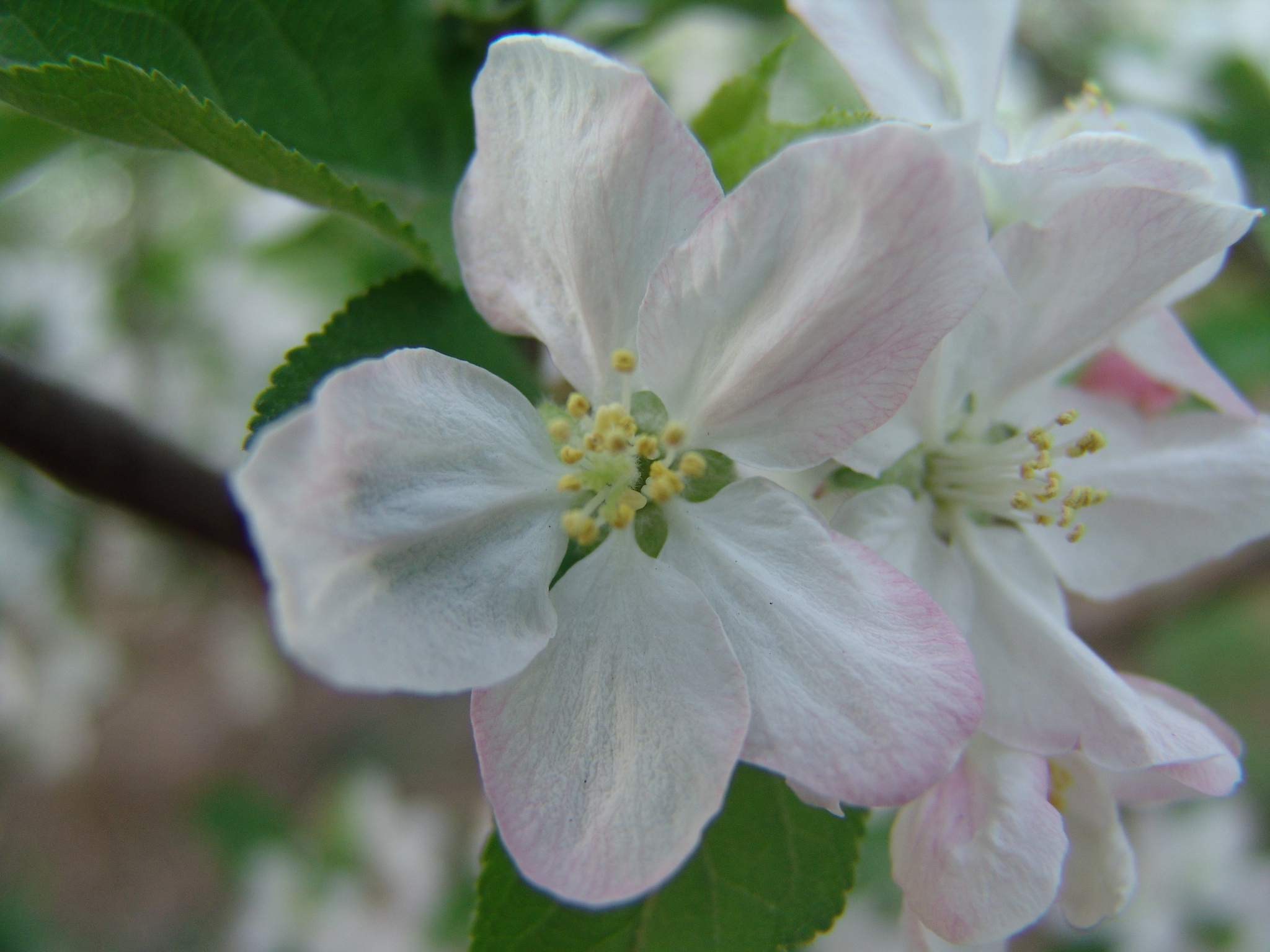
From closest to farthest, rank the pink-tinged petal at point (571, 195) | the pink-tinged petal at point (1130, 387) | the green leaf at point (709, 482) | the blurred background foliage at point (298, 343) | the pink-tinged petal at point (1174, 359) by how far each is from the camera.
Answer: the pink-tinged petal at point (571, 195)
the green leaf at point (709, 482)
the pink-tinged petal at point (1174, 359)
the pink-tinged petal at point (1130, 387)
the blurred background foliage at point (298, 343)

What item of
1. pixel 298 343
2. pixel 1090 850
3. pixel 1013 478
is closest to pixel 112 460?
pixel 1013 478

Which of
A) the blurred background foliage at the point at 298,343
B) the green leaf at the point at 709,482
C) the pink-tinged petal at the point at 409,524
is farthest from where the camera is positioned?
the blurred background foliage at the point at 298,343

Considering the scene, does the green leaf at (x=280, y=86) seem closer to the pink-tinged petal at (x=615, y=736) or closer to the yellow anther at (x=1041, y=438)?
the pink-tinged petal at (x=615, y=736)

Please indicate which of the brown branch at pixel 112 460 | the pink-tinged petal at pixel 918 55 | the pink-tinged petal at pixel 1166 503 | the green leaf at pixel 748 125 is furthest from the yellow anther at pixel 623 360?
the brown branch at pixel 112 460

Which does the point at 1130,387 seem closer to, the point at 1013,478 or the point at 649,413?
the point at 1013,478

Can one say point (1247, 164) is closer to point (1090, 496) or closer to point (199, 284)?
point (1090, 496)

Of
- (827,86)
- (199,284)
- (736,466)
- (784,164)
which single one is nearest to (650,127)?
(784,164)

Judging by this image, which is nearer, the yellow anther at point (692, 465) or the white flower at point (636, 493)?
the white flower at point (636, 493)
